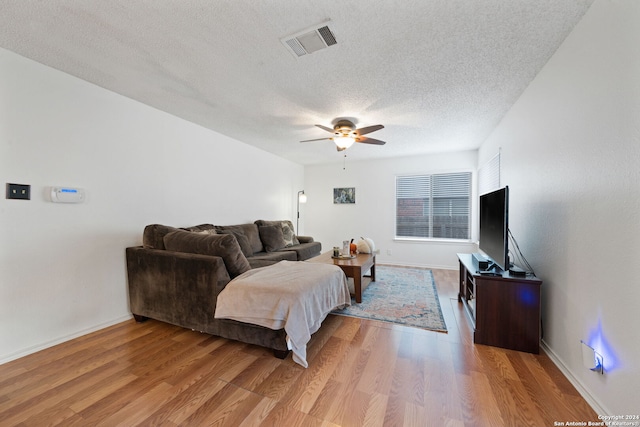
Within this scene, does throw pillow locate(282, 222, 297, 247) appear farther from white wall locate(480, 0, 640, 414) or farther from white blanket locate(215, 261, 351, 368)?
white wall locate(480, 0, 640, 414)

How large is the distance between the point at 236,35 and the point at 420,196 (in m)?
4.57

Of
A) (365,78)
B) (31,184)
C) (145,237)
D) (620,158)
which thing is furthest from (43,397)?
(620,158)

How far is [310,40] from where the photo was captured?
5.78 feet

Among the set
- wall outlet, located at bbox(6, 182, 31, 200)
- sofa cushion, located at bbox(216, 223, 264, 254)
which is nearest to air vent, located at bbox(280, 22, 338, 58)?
wall outlet, located at bbox(6, 182, 31, 200)

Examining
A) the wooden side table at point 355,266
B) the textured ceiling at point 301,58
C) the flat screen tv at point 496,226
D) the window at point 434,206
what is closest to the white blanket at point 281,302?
the wooden side table at point 355,266

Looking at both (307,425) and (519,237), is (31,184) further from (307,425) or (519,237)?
(519,237)

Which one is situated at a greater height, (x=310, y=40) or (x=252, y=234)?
(x=310, y=40)

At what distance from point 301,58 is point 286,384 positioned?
7.89 ft

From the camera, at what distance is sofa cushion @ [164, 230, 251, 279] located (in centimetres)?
214

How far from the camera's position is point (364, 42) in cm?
178

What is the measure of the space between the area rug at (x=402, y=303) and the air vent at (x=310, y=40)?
2.54 metres

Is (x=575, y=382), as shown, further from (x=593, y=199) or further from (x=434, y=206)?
(x=434, y=206)

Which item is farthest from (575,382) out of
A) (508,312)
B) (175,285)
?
(175,285)

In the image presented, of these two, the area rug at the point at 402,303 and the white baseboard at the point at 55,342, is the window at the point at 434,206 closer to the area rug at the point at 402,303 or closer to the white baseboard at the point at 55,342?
the area rug at the point at 402,303
